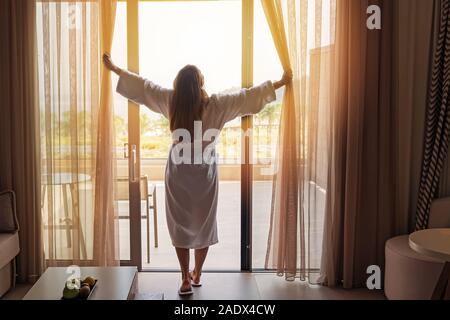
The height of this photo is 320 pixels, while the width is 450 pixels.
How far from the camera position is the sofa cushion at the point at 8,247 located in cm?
263

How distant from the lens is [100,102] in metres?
2.89

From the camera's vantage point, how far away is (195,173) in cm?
271

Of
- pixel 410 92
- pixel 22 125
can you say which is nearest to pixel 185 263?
pixel 22 125

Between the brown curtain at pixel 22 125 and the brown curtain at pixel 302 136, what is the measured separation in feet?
5.57

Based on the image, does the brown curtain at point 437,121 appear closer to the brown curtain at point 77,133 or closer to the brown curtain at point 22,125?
the brown curtain at point 77,133

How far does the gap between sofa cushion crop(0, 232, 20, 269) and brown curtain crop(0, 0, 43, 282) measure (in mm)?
140

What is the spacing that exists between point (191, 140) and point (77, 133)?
0.87m

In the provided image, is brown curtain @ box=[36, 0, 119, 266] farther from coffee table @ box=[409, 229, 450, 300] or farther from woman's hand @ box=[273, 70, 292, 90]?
coffee table @ box=[409, 229, 450, 300]

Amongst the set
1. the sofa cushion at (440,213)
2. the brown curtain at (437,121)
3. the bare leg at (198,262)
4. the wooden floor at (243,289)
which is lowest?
the wooden floor at (243,289)

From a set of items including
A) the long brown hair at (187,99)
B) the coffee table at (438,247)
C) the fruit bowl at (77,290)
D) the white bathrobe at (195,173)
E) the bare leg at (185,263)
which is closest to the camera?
the coffee table at (438,247)

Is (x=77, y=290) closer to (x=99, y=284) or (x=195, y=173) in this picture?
(x=99, y=284)

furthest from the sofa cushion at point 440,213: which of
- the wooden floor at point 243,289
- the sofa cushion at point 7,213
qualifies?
the sofa cushion at point 7,213

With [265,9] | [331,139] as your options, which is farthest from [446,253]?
[265,9]
